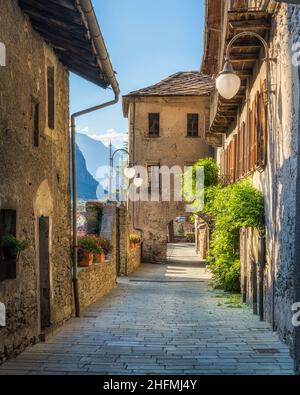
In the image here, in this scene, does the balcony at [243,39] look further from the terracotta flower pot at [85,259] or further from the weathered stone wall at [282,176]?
the terracotta flower pot at [85,259]

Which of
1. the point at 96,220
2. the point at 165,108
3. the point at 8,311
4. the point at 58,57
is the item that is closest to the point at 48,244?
the point at 8,311

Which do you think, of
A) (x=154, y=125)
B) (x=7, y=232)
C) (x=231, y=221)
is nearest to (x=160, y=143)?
(x=154, y=125)

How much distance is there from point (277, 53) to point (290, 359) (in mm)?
4972

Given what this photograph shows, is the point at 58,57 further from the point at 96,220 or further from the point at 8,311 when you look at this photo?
the point at 96,220

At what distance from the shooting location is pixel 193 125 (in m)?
26.2

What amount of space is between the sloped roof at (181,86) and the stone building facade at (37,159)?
16.4 meters

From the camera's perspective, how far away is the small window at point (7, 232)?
247 inches

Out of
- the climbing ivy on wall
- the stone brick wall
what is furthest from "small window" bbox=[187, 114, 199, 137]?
the stone brick wall

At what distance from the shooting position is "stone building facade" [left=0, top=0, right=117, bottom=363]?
643cm

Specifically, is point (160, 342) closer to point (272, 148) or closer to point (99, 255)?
point (272, 148)

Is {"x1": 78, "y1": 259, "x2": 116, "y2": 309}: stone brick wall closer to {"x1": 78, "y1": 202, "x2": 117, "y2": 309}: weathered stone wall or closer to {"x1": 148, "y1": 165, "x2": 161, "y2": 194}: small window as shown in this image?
{"x1": 78, "y1": 202, "x2": 117, "y2": 309}: weathered stone wall

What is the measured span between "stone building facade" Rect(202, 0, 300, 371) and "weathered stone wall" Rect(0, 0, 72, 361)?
357 centimetres

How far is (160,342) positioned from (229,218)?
3365mm
